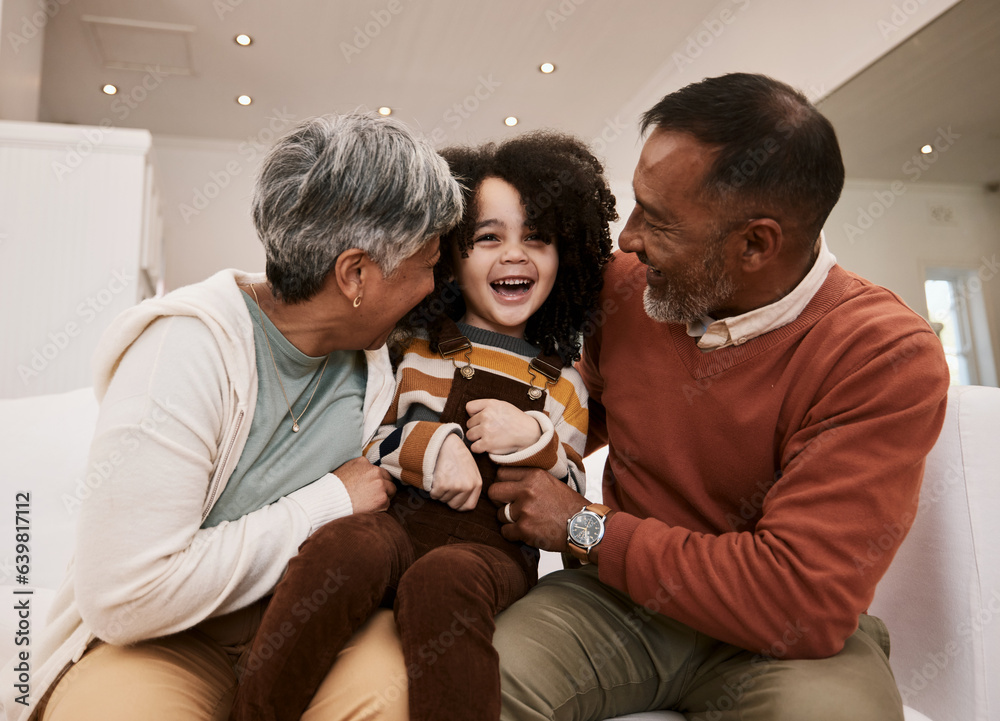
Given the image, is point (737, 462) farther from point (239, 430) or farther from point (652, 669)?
point (239, 430)

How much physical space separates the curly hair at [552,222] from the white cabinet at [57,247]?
2231mm

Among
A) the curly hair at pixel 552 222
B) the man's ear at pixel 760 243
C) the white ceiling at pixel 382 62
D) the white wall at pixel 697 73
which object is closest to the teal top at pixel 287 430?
the curly hair at pixel 552 222

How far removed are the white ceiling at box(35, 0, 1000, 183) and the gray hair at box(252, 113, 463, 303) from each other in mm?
2948

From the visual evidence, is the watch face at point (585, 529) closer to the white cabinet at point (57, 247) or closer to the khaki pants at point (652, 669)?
the khaki pants at point (652, 669)

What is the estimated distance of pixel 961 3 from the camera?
306 cm

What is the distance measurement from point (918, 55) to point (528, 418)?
3.11m

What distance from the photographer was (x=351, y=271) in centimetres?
115

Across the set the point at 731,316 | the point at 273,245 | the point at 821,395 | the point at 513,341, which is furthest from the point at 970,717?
the point at 273,245

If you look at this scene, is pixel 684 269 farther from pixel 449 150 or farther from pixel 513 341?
pixel 449 150

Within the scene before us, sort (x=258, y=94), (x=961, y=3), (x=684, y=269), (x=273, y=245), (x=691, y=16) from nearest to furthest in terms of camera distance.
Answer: (x=273, y=245) → (x=684, y=269) → (x=961, y=3) → (x=691, y=16) → (x=258, y=94)

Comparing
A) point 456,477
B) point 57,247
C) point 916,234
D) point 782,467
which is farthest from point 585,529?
point 916,234

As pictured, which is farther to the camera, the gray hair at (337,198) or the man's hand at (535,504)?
the man's hand at (535,504)

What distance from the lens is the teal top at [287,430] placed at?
114 centimetres

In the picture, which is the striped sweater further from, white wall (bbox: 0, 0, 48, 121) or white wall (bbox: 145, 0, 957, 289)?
white wall (bbox: 0, 0, 48, 121)
